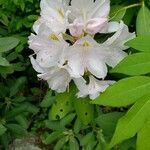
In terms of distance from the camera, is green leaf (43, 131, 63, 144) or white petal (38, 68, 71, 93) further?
green leaf (43, 131, 63, 144)

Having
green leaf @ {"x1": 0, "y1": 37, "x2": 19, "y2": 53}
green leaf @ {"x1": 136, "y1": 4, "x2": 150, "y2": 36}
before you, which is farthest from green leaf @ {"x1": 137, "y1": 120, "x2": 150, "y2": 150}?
green leaf @ {"x1": 0, "y1": 37, "x2": 19, "y2": 53}

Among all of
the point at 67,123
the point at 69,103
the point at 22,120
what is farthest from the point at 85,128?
the point at 69,103

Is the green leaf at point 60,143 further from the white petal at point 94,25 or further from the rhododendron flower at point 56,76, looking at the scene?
the white petal at point 94,25

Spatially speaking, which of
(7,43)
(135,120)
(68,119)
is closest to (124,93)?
(135,120)

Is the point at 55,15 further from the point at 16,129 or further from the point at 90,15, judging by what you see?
the point at 16,129

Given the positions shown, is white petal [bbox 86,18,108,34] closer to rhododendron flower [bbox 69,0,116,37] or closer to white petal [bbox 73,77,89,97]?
rhododendron flower [bbox 69,0,116,37]

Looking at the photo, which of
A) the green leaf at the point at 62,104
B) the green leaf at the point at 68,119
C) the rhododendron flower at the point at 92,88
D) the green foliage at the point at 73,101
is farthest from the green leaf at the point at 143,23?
the green leaf at the point at 68,119
